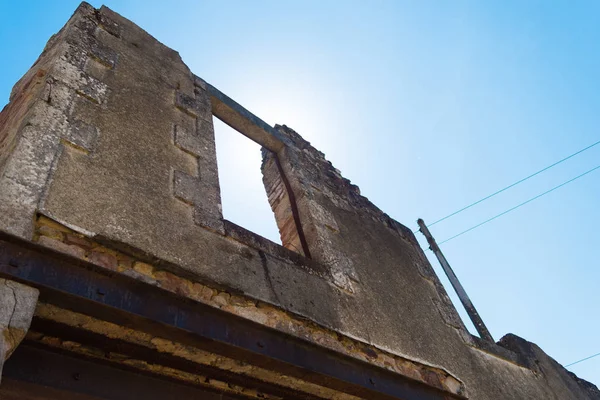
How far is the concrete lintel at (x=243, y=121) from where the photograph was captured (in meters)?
4.07

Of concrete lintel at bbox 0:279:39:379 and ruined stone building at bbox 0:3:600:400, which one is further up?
ruined stone building at bbox 0:3:600:400

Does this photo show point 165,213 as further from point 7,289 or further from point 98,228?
point 7,289

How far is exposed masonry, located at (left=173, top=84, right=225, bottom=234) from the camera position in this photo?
8.82 feet

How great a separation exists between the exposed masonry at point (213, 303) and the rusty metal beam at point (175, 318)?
58 millimetres

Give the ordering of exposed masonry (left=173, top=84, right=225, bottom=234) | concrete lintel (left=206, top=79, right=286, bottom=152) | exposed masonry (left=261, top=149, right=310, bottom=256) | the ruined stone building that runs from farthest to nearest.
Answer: concrete lintel (left=206, top=79, right=286, bottom=152)
exposed masonry (left=261, top=149, right=310, bottom=256)
exposed masonry (left=173, top=84, right=225, bottom=234)
the ruined stone building

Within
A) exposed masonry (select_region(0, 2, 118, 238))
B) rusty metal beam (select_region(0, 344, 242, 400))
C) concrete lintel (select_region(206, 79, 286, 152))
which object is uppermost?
concrete lintel (select_region(206, 79, 286, 152))

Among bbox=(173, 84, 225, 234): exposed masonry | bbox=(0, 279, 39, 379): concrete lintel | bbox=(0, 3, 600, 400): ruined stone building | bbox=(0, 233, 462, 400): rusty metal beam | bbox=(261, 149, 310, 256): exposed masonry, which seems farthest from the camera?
bbox=(261, 149, 310, 256): exposed masonry

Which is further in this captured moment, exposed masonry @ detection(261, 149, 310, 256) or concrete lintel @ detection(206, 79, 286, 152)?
concrete lintel @ detection(206, 79, 286, 152)

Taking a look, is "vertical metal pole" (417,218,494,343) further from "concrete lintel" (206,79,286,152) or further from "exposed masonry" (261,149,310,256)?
"concrete lintel" (206,79,286,152)

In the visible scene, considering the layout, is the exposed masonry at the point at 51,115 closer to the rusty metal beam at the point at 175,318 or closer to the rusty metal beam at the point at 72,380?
the rusty metal beam at the point at 175,318

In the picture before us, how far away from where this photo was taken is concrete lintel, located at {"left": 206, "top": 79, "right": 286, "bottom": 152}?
407 centimetres

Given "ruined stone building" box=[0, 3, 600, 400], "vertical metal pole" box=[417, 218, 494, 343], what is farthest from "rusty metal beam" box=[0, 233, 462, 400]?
"vertical metal pole" box=[417, 218, 494, 343]

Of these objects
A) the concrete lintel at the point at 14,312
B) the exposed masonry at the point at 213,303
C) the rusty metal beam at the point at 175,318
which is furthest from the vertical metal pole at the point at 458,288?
the concrete lintel at the point at 14,312

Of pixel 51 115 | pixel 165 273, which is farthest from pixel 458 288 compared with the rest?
pixel 51 115
